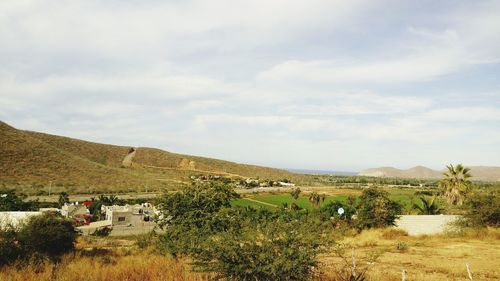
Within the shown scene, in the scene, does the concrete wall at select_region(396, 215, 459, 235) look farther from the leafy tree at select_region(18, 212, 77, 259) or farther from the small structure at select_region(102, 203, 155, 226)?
the small structure at select_region(102, 203, 155, 226)

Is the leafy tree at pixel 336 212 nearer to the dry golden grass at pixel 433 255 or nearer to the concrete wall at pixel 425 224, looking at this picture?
the concrete wall at pixel 425 224

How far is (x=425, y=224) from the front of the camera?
35.9 meters

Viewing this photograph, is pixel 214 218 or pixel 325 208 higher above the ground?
pixel 214 218

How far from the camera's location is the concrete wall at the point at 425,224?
34406 mm

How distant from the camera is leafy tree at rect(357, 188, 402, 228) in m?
35.8

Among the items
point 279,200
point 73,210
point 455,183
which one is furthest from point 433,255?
point 279,200

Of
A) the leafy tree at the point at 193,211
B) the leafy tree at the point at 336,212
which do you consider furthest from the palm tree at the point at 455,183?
the leafy tree at the point at 193,211

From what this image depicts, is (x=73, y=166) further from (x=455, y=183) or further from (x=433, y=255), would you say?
(x=433, y=255)

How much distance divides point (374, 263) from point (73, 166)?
8311 centimetres

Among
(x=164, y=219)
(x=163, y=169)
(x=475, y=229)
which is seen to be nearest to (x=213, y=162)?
(x=163, y=169)

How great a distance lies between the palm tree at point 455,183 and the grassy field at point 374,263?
22.5 meters

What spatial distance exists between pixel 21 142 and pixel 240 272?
3731 inches

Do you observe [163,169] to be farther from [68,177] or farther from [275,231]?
[275,231]

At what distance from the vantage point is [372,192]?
38031mm
